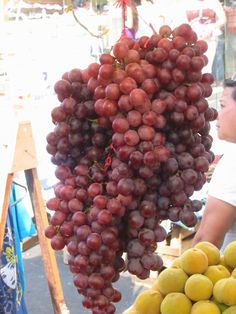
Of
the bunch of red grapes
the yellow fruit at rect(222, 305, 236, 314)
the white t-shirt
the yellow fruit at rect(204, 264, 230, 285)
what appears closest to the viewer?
the bunch of red grapes

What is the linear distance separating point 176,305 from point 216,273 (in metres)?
0.13

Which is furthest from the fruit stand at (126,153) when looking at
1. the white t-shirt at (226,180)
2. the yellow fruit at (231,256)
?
the white t-shirt at (226,180)

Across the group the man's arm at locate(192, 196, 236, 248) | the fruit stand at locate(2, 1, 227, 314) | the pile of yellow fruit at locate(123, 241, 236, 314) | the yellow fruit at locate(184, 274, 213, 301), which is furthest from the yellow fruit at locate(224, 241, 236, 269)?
the man's arm at locate(192, 196, 236, 248)

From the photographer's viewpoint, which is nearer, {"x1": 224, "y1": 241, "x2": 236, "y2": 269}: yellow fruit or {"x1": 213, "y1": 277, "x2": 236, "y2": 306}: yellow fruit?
{"x1": 213, "y1": 277, "x2": 236, "y2": 306}: yellow fruit

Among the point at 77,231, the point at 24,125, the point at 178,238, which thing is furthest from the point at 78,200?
the point at 178,238

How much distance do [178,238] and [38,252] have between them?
147 cm

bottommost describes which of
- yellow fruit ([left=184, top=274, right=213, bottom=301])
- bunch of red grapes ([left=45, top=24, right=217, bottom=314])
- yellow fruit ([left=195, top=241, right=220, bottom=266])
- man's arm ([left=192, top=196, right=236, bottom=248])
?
man's arm ([left=192, top=196, right=236, bottom=248])

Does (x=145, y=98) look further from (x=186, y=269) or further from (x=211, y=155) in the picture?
(x=186, y=269)

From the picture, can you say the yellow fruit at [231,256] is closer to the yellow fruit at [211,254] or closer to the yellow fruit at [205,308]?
the yellow fruit at [211,254]

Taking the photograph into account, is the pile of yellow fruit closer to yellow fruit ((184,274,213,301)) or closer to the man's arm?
yellow fruit ((184,274,213,301))

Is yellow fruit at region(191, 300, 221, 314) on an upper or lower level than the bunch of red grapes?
lower

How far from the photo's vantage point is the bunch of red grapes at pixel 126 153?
3.02 feet

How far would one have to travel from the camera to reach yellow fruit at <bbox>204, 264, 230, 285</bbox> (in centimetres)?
113

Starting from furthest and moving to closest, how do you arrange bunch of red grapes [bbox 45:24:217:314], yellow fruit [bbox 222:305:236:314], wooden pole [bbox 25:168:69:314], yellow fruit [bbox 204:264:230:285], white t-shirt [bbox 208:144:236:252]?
wooden pole [bbox 25:168:69:314]
white t-shirt [bbox 208:144:236:252]
yellow fruit [bbox 204:264:230:285]
yellow fruit [bbox 222:305:236:314]
bunch of red grapes [bbox 45:24:217:314]
